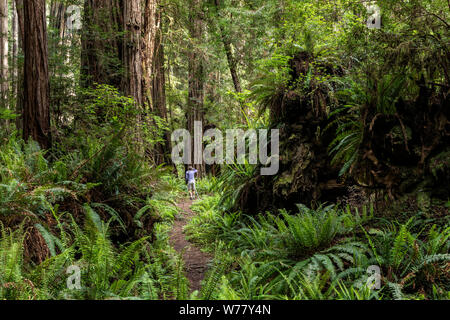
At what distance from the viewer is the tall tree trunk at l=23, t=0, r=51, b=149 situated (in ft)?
15.0

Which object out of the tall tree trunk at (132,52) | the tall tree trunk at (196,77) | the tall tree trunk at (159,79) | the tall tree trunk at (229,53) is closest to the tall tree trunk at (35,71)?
the tall tree trunk at (132,52)

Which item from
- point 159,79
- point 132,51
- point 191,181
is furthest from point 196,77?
point 132,51

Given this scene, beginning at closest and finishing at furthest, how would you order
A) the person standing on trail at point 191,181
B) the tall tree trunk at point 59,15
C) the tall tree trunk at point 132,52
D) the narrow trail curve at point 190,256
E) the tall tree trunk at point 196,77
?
the narrow trail curve at point 190,256
the tall tree trunk at point 132,52
the person standing on trail at point 191,181
the tall tree trunk at point 196,77
the tall tree trunk at point 59,15

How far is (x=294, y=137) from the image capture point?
200 inches

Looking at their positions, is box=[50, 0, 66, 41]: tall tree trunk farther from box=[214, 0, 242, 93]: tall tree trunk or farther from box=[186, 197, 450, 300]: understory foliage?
box=[186, 197, 450, 300]: understory foliage

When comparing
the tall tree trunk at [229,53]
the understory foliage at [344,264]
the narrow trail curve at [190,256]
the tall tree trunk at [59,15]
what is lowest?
the narrow trail curve at [190,256]

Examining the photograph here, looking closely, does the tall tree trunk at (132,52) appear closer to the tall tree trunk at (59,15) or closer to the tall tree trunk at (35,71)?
the tall tree trunk at (35,71)

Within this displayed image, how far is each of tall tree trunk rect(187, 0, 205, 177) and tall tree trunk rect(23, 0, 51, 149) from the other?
6751 millimetres

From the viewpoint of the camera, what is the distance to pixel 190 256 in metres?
4.80

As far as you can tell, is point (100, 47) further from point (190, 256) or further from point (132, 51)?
point (190, 256)

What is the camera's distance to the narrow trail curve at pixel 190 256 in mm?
3779

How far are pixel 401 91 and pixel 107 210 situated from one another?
384 cm

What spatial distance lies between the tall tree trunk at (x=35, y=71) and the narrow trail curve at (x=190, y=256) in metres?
2.84
